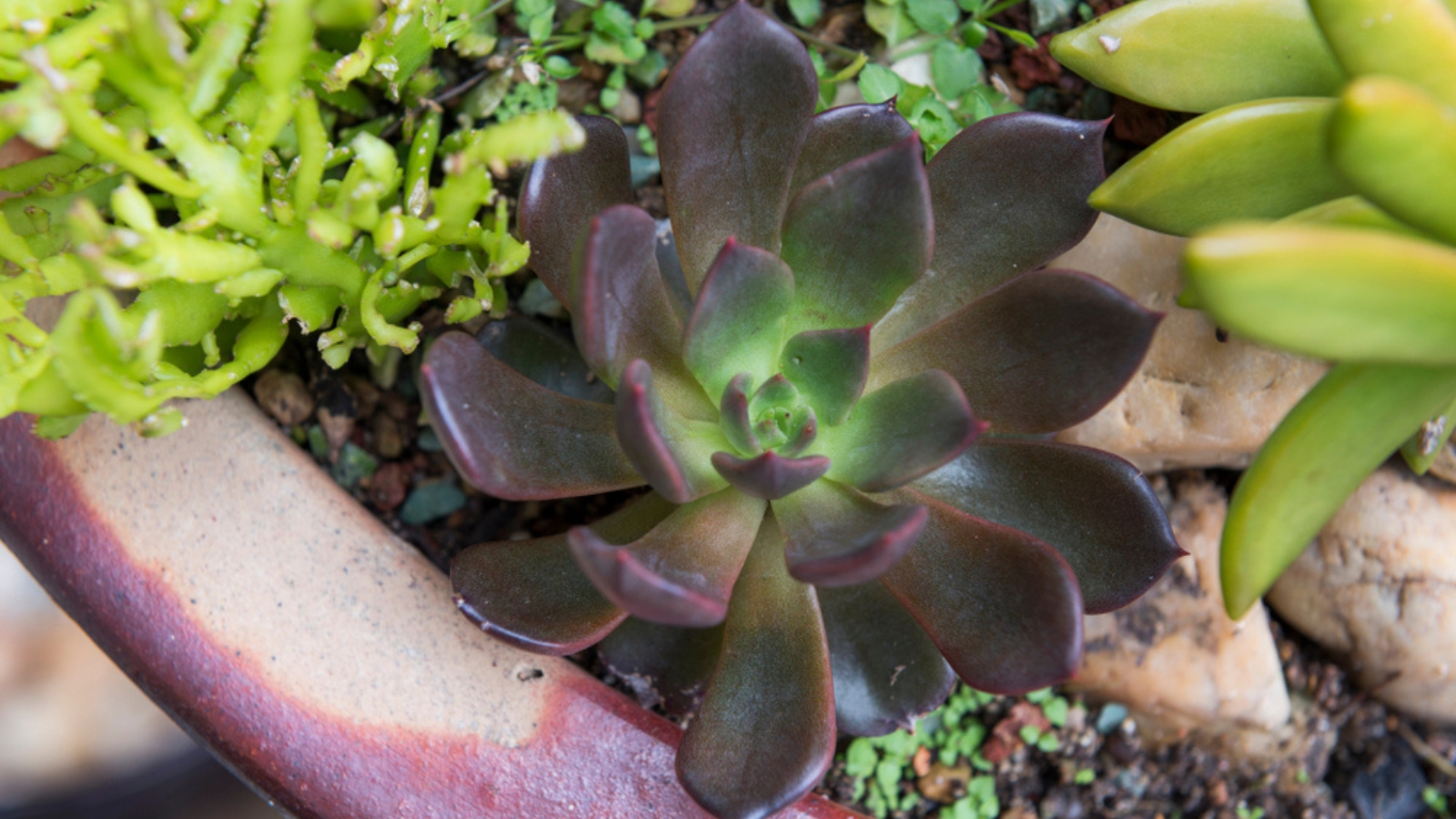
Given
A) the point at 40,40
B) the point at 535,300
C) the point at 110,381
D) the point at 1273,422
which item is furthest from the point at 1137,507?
the point at 40,40

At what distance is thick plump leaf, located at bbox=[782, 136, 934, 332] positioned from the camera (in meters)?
0.76

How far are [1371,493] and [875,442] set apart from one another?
0.74 meters

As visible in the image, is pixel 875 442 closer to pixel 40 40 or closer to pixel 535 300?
pixel 535 300

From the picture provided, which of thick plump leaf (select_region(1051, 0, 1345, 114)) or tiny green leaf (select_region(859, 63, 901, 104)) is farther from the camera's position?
tiny green leaf (select_region(859, 63, 901, 104))

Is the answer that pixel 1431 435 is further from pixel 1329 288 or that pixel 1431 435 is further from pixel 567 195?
pixel 567 195

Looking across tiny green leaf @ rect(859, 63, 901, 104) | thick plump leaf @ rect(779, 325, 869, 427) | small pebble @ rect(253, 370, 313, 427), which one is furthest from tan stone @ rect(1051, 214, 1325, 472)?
small pebble @ rect(253, 370, 313, 427)

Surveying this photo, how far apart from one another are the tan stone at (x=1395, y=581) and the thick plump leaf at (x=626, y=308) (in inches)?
32.6

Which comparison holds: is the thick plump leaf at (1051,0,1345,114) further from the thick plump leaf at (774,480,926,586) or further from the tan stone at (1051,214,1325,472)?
the thick plump leaf at (774,480,926,586)

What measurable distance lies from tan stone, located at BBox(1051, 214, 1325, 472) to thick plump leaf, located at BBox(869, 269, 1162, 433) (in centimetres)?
28

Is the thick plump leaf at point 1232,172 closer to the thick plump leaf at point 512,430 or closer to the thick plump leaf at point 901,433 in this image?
the thick plump leaf at point 901,433

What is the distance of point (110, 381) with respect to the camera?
0.70 metres

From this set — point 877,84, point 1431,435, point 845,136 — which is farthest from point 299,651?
point 1431,435

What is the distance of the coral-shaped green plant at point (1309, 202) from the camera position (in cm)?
56

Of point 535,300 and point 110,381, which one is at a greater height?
point 110,381
